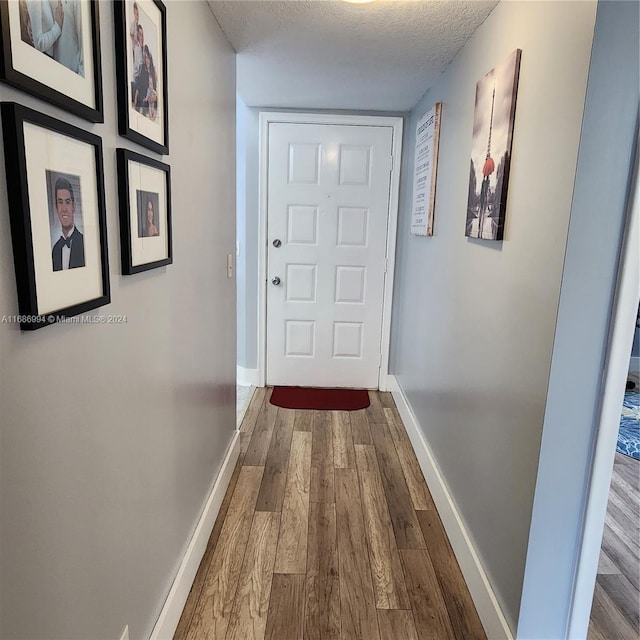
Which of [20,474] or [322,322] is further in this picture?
[322,322]

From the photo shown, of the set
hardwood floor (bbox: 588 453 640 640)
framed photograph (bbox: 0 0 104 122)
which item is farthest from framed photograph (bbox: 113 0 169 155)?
hardwood floor (bbox: 588 453 640 640)

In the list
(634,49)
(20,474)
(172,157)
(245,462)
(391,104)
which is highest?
A: (391,104)

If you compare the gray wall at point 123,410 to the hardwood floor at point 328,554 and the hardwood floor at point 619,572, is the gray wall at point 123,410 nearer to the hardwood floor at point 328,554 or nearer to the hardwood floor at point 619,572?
the hardwood floor at point 328,554

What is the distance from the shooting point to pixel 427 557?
1.89m

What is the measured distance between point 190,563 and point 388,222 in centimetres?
263

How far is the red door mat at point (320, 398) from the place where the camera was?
11.2 feet

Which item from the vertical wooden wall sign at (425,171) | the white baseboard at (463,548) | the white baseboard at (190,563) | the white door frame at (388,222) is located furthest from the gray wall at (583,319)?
the white door frame at (388,222)

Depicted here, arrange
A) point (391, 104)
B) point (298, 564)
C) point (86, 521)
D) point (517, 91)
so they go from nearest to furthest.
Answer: point (86, 521) < point (517, 91) < point (298, 564) < point (391, 104)

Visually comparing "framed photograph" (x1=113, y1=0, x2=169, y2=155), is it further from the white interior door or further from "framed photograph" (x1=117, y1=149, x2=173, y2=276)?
the white interior door

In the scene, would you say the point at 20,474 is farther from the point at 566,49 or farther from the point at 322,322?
the point at 322,322

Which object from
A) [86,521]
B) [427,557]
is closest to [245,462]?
[427,557]

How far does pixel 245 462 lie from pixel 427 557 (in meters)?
1.14

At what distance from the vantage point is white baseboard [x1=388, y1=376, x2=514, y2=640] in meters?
1.47

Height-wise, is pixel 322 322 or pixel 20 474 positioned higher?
pixel 20 474
